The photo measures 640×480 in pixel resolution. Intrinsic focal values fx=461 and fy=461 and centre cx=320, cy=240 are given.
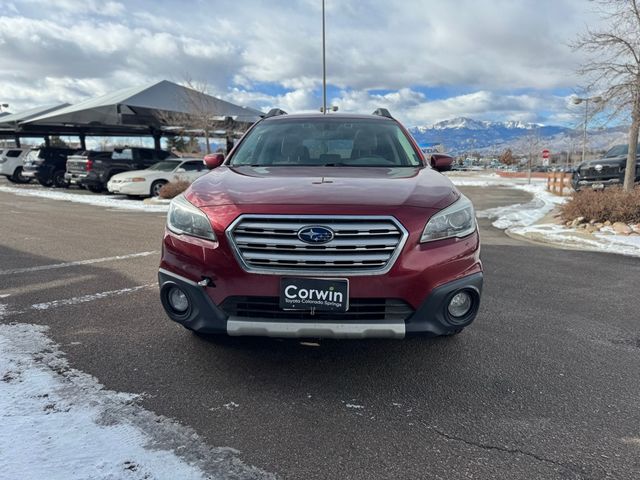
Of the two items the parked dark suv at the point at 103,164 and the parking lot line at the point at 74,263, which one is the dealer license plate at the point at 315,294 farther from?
the parked dark suv at the point at 103,164

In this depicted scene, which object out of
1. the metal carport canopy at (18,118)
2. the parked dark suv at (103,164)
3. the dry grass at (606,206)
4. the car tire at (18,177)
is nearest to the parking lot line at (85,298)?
the dry grass at (606,206)

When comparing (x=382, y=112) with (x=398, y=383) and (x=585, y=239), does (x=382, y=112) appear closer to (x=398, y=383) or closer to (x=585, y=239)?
(x=398, y=383)

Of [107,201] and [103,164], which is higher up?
[103,164]

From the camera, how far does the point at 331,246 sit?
2.55 metres

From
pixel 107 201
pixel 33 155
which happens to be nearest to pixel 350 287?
pixel 107 201

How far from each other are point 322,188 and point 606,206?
7.96 metres

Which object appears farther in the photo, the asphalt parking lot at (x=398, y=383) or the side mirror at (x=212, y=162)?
the side mirror at (x=212, y=162)

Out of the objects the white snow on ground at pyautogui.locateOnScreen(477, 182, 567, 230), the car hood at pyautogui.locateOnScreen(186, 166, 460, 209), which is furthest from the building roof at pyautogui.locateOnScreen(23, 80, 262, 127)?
the car hood at pyautogui.locateOnScreen(186, 166, 460, 209)

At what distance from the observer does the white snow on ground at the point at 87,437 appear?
2.03 meters

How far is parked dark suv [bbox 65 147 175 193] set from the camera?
18.2 m

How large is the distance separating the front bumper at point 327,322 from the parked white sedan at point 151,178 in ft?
46.4

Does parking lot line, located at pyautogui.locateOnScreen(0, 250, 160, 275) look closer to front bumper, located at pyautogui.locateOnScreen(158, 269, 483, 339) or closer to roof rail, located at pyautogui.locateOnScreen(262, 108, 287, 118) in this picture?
roof rail, located at pyautogui.locateOnScreen(262, 108, 287, 118)

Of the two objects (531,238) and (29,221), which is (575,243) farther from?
(29,221)

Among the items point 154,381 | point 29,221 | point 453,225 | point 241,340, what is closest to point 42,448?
point 154,381
